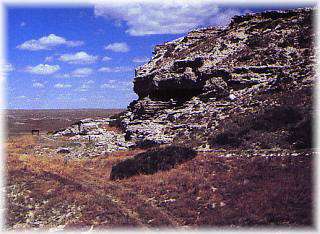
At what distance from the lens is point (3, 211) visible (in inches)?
907

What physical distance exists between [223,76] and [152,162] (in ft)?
77.4

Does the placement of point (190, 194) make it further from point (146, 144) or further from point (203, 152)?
point (146, 144)

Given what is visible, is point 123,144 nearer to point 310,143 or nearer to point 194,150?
point 194,150

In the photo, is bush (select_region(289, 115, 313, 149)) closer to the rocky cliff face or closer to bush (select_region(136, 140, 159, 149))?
the rocky cliff face

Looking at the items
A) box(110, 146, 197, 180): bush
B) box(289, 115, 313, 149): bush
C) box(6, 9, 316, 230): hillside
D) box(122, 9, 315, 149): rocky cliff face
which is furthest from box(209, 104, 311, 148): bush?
box(110, 146, 197, 180): bush

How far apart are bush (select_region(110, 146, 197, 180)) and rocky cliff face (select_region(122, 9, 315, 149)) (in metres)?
5.02

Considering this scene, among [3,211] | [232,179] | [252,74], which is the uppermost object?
[252,74]

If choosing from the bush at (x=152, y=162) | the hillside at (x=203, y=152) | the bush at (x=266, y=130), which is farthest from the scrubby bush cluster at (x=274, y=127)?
the bush at (x=152, y=162)

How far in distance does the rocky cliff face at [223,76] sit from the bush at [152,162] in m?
5.02

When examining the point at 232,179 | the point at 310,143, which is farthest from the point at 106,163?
the point at 310,143

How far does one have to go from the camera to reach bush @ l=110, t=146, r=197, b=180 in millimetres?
27906

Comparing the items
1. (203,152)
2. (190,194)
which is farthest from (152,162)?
(190,194)

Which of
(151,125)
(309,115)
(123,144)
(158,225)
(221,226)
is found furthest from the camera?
(151,125)

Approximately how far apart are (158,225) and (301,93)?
79.9 feet
